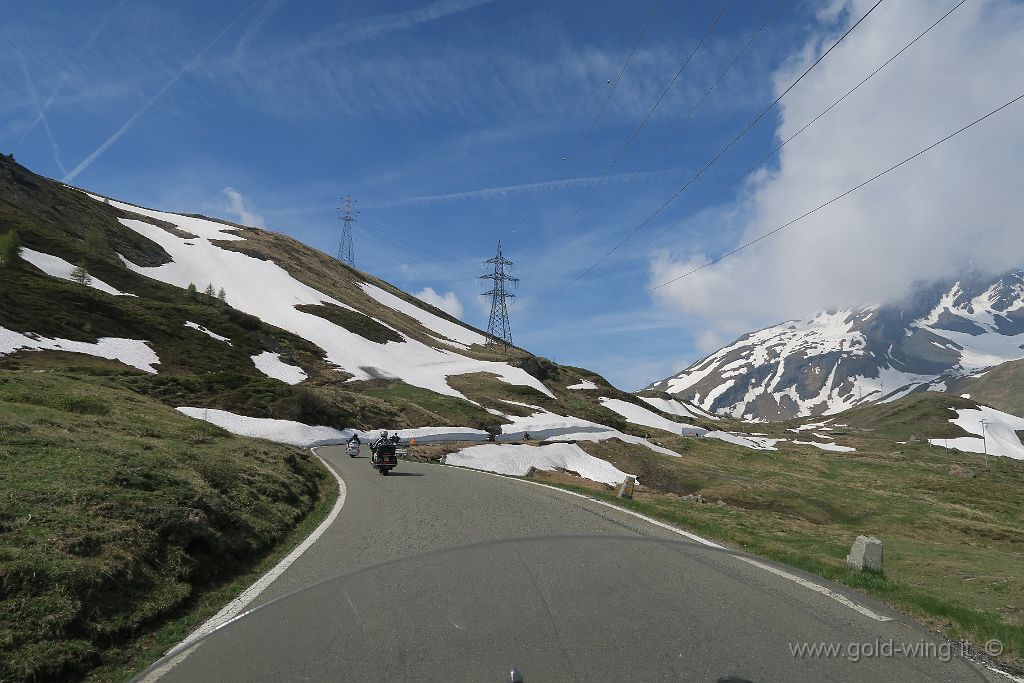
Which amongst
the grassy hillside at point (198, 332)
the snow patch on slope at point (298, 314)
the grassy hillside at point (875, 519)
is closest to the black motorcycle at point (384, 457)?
the grassy hillside at point (875, 519)

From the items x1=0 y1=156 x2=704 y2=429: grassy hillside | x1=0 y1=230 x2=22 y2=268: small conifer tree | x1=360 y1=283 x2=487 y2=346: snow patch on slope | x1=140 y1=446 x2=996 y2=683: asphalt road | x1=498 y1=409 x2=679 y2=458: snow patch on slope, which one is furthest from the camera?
x1=360 y1=283 x2=487 y2=346: snow patch on slope

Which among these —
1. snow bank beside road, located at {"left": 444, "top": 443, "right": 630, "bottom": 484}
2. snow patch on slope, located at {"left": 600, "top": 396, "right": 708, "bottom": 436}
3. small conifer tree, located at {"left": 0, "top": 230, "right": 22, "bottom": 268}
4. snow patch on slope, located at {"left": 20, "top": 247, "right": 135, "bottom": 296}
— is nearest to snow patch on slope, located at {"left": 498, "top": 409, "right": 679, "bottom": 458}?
snow bank beside road, located at {"left": 444, "top": 443, "right": 630, "bottom": 484}

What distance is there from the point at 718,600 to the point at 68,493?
1013cm

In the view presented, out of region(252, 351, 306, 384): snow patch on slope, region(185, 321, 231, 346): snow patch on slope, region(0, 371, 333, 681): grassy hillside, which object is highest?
region(185, 321, 231, 346): snow patch on slope

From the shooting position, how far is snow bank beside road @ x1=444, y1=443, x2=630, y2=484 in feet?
139

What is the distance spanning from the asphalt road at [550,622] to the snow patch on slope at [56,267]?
77.4 meters

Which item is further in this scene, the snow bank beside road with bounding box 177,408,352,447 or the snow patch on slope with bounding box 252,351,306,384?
the snow patch on slope with bounding box 252,351,306,384

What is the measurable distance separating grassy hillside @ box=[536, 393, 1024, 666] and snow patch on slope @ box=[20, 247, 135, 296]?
6535 centimetres

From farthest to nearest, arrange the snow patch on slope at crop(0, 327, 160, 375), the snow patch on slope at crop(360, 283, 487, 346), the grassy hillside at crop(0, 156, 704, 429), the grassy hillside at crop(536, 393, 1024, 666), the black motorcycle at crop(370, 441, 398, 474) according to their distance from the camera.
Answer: the snow patch on slope at crop(360, 283, 487, 346)
the grassy hillside at crop(0, 156, 704, 429)
the snow patch on slope at crop(0, 327, 160, 375)
the black motorcycle at crop(370, 441, 398, 474)
the grassy hillside at crop(536, 393, 1024, 666)

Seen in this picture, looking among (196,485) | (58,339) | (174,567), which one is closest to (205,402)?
(58,339)

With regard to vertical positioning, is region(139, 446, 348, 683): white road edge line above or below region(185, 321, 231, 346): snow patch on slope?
below

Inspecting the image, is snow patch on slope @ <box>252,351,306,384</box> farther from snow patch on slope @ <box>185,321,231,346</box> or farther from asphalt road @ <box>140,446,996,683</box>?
asphalt road @ <box>140,446,996,683</box>

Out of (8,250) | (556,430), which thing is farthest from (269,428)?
(8,250)

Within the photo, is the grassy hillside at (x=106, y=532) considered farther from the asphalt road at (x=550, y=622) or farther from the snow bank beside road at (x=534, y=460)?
the snow bank beside road at (x=534, y=460)
